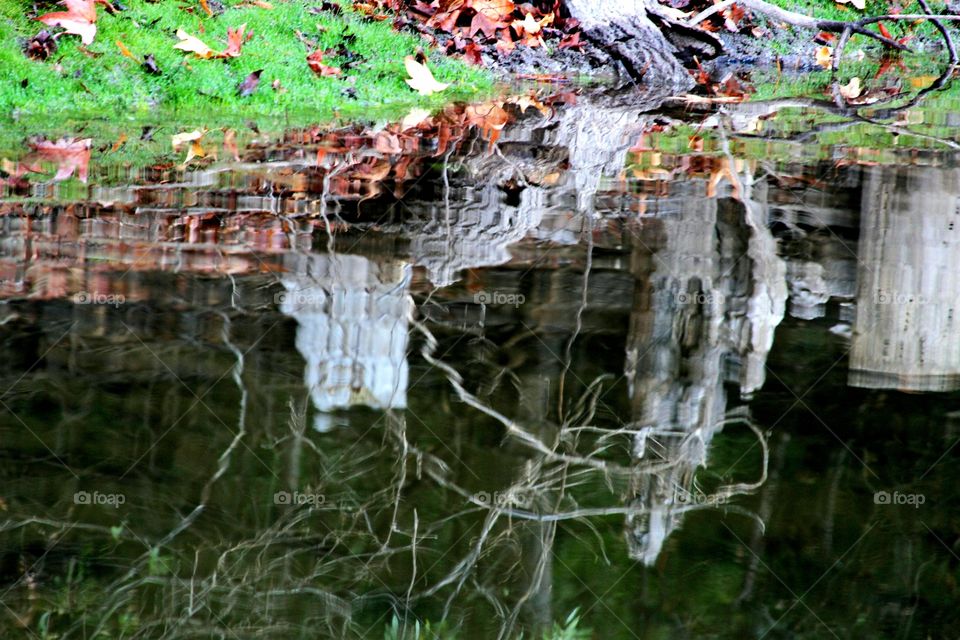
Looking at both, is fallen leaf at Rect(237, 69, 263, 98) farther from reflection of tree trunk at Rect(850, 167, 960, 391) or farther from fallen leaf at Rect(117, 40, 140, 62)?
reflection of tree trunk at Rect(850, 167, 960, 391)

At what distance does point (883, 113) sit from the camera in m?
8.84

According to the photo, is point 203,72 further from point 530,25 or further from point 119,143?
point 530,25

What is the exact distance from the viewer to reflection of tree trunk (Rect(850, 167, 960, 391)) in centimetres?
395

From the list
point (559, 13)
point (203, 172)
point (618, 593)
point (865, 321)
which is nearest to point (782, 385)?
point (865, 321)

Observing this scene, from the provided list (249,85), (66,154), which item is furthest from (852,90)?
(66,154)

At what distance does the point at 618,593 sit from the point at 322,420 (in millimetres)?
1131

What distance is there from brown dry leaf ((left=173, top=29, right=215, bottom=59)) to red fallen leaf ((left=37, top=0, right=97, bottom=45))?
635mm

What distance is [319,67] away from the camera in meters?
8.97

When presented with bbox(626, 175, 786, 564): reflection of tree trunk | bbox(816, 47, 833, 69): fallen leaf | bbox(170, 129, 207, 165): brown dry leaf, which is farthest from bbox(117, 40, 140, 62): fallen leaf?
bbox(816, 47, 833, 69): fallen leaf

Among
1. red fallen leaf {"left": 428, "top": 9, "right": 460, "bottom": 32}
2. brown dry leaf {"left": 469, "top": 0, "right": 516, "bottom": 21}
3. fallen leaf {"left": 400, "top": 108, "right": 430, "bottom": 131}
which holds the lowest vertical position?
fallen leaf {"left": 400, "top": 108, "right": 430, "bottom": 131}

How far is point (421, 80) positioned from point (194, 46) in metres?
1.92

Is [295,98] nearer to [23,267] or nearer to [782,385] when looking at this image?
[23,267]

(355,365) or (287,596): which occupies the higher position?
(355,365)

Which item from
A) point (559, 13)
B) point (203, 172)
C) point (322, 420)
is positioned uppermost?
point (559, 13)
